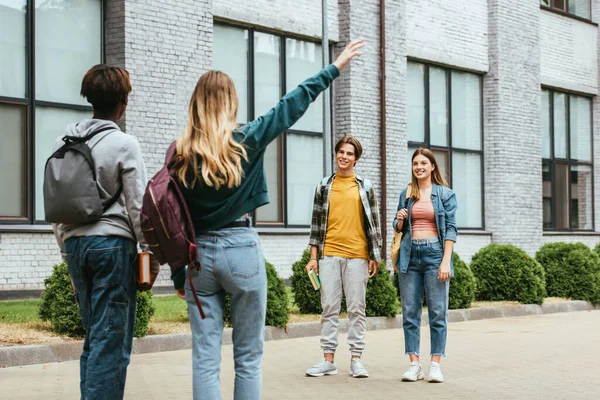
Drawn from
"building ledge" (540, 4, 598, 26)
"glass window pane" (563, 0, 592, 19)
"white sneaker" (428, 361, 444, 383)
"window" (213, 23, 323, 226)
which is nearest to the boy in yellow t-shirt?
"white sneaker" (428, 361, 444, 383)

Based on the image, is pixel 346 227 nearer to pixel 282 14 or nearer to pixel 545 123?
pixel 282 14

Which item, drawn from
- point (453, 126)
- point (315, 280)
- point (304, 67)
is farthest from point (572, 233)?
point (315, 280)

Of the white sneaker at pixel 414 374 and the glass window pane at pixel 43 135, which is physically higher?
the glass window pane at pixel 43 135

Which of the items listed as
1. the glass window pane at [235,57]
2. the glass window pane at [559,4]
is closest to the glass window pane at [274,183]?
the glass window pane at [235,57]

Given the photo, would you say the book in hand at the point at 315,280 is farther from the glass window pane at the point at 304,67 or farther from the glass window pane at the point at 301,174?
the glass window pane at the point at 304,67

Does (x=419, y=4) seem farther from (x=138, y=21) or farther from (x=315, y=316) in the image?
(x=315, y=316)

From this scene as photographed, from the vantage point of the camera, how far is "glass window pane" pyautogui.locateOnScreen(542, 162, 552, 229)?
2634cm

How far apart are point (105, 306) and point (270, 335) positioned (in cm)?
734

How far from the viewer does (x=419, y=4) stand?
22.1 m

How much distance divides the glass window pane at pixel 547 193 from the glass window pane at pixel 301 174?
28.3 ft

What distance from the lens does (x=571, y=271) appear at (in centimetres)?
1919

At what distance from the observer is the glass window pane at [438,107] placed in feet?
75.3

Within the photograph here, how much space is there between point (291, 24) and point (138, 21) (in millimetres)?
3866

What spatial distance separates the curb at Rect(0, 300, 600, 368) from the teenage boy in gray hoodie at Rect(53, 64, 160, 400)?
16.0ft
